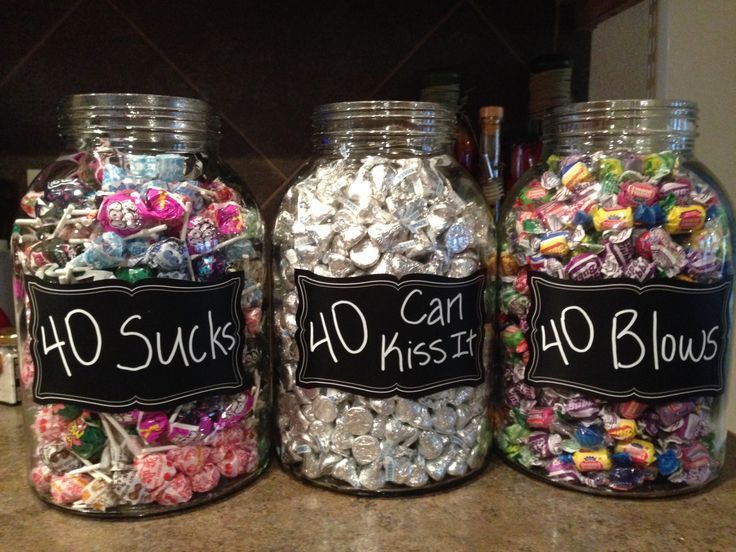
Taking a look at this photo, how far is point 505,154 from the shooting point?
1.30 m

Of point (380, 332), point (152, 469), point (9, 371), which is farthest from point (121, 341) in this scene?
point (9, 371)

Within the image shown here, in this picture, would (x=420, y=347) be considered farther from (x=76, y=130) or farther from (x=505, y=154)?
(x=505, y=154)

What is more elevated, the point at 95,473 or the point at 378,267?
the point at 378,267

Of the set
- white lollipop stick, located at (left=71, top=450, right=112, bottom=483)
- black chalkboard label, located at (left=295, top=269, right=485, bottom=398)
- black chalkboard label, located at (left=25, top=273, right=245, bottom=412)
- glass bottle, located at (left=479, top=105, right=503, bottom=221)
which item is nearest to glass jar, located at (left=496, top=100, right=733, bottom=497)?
black chalkboard label, located at (left=295, top=269, right=485, bottom=398)

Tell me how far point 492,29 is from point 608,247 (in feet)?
2.18

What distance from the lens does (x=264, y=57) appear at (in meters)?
1.25

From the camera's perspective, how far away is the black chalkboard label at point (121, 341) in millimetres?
756

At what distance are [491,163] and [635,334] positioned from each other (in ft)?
1.61

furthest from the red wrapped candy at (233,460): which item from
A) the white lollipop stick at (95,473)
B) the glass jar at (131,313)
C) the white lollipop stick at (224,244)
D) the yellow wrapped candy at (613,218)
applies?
the yellow wrapped candy at (613,218)

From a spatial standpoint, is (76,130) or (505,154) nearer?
(76,130)

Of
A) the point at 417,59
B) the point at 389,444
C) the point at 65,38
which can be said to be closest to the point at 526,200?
the point at 389,444

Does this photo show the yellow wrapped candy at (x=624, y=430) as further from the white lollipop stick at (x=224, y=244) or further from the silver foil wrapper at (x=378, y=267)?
the white lollipop stick at (x=224, y=244)

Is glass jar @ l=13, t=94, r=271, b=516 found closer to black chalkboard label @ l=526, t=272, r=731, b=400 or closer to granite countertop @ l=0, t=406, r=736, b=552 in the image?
granite countertop @ l=0, t=406, r=736, b=552

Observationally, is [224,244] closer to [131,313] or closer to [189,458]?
[131,313]
